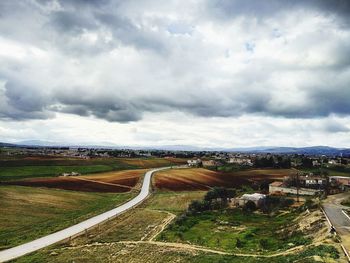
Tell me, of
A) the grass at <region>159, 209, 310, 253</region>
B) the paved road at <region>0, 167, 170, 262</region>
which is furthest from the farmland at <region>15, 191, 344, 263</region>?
the paved road at <region>0, 167, 170, 262</region>

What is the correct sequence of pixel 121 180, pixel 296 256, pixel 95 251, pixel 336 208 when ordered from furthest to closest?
pixel 121 180 < pixel 336 208 < pixel 95 251 < pixel 296 256

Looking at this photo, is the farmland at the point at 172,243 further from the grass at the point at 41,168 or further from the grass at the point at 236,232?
the grass at the point at 41,168

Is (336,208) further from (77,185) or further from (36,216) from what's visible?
(77,185)

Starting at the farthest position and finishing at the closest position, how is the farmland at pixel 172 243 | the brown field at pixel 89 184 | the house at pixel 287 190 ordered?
the house at pixel 287 190 < the brown field at pixel 89 184 < the farmland at pixel 172 243

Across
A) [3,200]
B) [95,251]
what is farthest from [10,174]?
[95,251]


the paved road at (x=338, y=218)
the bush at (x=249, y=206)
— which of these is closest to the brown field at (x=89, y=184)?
the bush at (x=249, y=206)

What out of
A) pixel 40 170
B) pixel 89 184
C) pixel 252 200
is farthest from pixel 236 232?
pixel 40 170

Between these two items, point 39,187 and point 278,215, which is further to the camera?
point 39,187
